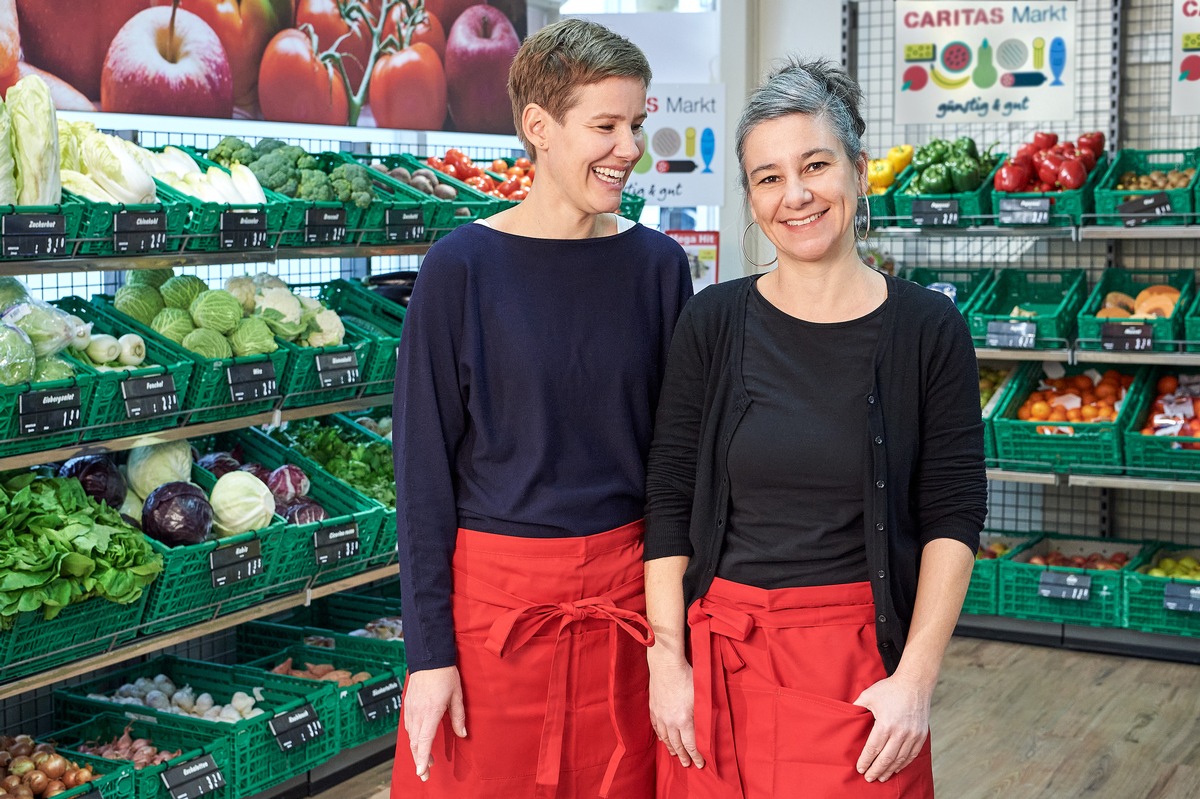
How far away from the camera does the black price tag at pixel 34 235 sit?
288cm

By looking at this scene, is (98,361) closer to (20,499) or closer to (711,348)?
(20,499)

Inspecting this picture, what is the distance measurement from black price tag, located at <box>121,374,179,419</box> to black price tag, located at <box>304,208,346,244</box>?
1.98ft

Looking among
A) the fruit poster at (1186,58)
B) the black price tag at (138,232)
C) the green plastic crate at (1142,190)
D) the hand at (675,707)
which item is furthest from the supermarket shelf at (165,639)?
A: the fruit poster at (1186,58)

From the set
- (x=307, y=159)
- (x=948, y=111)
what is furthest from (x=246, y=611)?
(x=948, y=111)

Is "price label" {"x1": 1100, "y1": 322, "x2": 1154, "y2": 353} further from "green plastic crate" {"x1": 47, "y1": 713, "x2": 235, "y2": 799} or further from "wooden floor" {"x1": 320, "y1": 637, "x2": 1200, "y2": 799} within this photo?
"green plastic crate" {"x1": 47, "y1": 713, "x2": 235, "y2": 799}

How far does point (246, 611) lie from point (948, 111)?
3.90 meters

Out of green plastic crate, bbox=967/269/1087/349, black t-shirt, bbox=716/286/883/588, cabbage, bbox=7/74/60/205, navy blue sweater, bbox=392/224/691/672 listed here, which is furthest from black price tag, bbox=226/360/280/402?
green plastic crate, bbox=967/269/1087/349

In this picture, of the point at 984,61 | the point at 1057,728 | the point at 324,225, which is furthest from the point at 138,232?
the point at 984,61

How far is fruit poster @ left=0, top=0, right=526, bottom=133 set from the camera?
3582mm

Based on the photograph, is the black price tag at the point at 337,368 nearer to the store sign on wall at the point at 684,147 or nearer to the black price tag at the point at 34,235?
the black price tag at the point at 34,235

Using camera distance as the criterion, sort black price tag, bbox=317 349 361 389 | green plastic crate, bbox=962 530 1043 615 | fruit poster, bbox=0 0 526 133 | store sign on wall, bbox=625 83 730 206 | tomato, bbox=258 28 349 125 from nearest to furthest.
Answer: fruit poster, bbox=0 0 526 133, black price tag, bbox=317 349 361 389, tomato, bbox=258 28 349 125, green plastic crate, bbox=962 530 1043 615, store sign on wall, bbox=625 83 730 206

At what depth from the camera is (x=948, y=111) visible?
5863mm

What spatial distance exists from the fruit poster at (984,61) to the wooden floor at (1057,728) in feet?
7.64

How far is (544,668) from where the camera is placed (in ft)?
6.57
